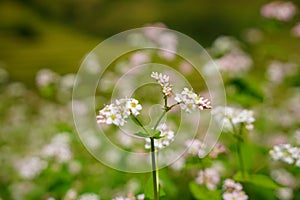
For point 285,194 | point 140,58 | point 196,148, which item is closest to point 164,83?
point 196,148

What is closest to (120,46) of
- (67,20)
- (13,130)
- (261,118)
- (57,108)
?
(57,108)

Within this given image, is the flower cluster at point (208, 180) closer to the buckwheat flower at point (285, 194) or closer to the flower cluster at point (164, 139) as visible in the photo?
the flower cluster at point (164, 139)

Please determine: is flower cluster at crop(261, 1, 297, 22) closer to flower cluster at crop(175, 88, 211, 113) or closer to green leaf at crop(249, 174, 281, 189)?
green leaf at crop(249, 174, 281, 189)

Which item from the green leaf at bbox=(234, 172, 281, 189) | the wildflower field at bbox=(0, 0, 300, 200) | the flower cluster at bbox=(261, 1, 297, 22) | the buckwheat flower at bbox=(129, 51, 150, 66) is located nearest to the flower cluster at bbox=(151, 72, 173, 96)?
the wildflower field at bbox=(0, 0, 300, 200)

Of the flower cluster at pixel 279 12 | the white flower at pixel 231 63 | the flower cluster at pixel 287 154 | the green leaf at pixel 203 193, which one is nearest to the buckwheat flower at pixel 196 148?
the green leaf at pixel 203 193

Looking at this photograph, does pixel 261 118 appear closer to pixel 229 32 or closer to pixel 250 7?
pixel 229 32

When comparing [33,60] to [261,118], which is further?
[33,60]

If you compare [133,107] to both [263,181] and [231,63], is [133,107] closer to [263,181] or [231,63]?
[263,181]
